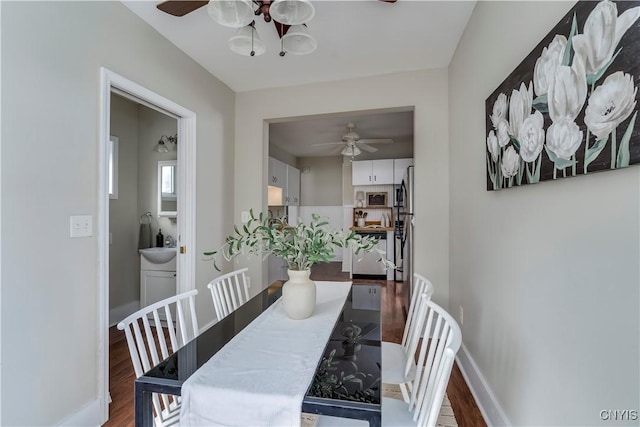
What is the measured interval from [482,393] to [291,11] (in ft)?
7.83

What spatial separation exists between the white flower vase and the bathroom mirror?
2576 mm

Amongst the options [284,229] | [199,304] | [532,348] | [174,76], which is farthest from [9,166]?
[532,348]

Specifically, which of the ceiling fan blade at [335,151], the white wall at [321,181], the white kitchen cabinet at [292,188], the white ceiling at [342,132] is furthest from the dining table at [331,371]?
the white wall at [321,181]

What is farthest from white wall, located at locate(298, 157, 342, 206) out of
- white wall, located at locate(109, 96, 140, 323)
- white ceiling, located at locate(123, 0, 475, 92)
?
white wall, located at locate(109, 96, 140, 323)

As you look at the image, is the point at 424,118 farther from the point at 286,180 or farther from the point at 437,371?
the point at 286,180

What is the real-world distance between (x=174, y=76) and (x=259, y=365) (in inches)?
92.1

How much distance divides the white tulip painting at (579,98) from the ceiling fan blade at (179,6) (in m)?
1.67

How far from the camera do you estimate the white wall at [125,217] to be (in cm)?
306

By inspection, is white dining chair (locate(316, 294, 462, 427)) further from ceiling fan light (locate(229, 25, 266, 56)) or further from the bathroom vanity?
the bathroom vanity

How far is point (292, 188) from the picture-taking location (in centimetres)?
635

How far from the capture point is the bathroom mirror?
132 inches

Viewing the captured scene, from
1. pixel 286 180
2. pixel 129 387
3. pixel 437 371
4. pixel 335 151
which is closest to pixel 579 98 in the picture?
pixel 437 371

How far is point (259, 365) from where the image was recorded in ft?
3.24

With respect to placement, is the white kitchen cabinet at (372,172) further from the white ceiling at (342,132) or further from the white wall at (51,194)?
the white wall at (51,194)
